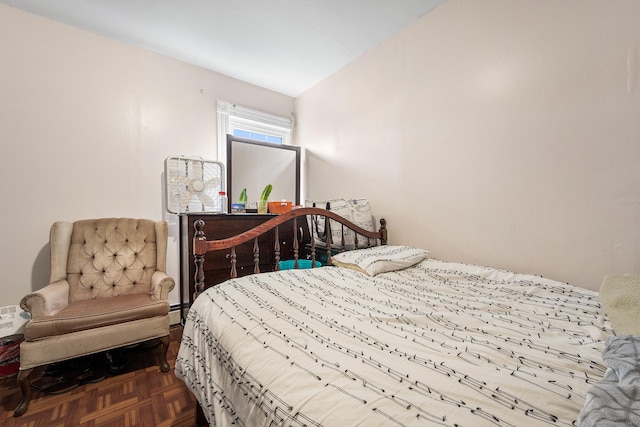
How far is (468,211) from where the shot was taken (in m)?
1.65

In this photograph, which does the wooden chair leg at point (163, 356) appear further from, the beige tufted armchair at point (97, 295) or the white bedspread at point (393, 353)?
the white bedspread at point (393, 353)

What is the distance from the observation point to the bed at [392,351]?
47 cm

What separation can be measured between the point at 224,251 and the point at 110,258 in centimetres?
78

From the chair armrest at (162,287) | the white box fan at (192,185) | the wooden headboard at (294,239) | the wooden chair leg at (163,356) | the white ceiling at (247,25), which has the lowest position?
the wooden chair leg at (163,356)

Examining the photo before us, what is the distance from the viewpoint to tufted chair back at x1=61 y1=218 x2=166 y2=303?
70.3 inches

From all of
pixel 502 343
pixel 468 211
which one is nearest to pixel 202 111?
pixel 468 211

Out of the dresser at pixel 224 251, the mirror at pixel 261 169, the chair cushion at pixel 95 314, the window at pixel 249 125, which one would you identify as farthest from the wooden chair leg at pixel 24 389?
the window at pixel 249 125

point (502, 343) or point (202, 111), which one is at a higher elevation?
point (202, 111)

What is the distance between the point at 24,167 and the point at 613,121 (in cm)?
346

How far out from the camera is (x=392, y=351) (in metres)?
0.65

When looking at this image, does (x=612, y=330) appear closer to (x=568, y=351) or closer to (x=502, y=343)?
(x=568, y=351)

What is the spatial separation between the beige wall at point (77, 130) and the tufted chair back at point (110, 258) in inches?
10.4

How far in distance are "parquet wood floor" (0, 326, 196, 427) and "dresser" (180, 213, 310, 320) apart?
21.7 inches

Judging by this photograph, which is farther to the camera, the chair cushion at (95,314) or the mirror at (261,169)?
the mirror at (261,169)
